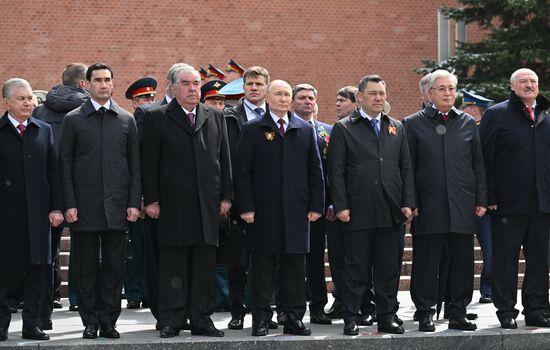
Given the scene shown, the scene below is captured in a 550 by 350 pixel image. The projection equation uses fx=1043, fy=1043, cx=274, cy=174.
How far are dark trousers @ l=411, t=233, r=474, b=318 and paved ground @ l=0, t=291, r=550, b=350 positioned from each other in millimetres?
251

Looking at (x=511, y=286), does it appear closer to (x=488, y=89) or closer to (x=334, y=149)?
(x=334, y=149)

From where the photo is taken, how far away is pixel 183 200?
8445 millimetres

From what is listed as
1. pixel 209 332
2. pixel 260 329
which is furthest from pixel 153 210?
pixel 260 329

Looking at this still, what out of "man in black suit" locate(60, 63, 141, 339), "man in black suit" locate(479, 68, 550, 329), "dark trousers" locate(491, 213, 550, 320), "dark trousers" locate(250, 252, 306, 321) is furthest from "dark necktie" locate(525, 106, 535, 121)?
"man in black suit" locate(60, 63, 141, 339)

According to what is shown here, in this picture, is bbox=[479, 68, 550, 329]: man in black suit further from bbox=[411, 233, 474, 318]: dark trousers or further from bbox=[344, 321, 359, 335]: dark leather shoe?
bbox=[344, 321, 359, 335]: dark leather shoe

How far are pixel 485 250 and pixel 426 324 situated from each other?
291 cm

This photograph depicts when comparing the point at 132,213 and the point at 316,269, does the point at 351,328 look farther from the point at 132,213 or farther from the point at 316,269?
the point at 132,213

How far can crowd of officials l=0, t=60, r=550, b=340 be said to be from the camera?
8336 millimetres

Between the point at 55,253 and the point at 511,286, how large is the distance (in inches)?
157

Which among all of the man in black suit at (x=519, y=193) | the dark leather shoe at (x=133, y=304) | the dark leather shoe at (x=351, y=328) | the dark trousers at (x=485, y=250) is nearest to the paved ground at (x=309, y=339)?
the dark leather shoe at (x=351, y=328)

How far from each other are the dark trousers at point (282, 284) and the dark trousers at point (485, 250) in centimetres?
335

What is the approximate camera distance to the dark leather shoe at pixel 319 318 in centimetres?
952

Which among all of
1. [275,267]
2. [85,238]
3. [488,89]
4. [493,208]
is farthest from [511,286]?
[488,89]

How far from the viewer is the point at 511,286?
9.13 m
